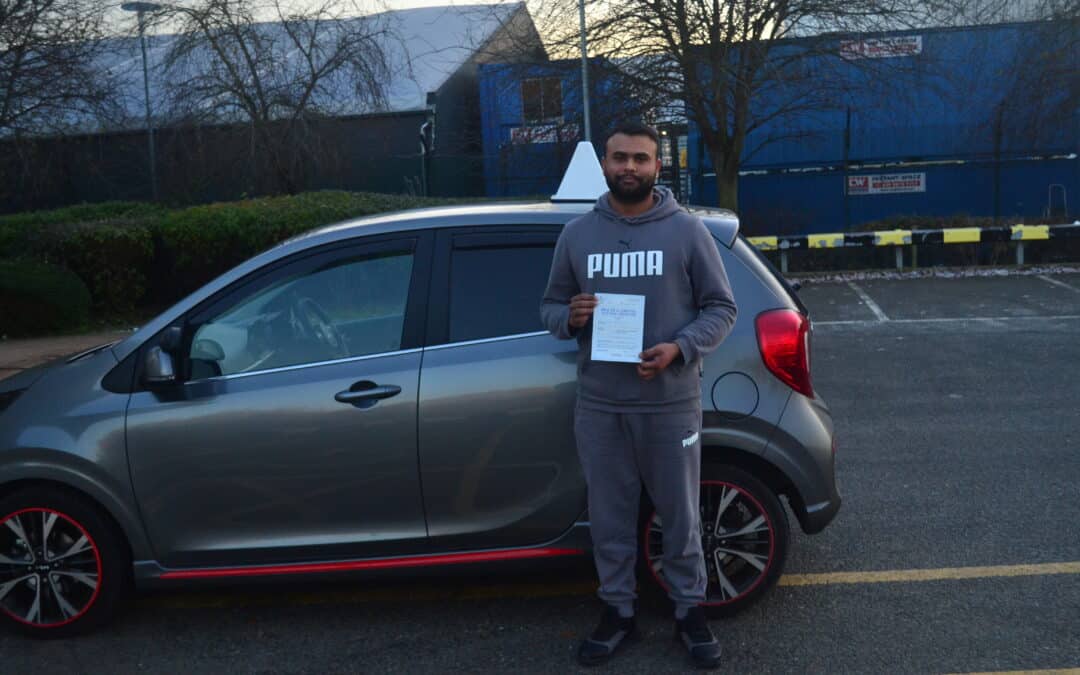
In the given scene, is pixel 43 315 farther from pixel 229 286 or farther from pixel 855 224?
pixel 855 224

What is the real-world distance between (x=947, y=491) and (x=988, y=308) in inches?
308

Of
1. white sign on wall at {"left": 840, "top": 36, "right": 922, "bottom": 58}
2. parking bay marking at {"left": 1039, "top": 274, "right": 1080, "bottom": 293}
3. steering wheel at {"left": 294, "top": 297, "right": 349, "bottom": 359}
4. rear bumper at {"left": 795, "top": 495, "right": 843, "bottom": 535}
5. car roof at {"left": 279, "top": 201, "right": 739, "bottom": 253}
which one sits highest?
white sign on wall at {"left": 840, "top": 36, "right": 922, "bottom": 58}

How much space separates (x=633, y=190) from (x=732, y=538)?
1506 mm

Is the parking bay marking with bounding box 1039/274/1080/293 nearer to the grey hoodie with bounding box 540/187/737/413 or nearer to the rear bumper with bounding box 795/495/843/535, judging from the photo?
the rear bumper with bounding box 795/495/843/535

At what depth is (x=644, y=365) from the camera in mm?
3834

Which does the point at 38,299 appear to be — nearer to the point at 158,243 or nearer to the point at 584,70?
the point at 158,243

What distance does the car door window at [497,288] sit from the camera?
4469mm

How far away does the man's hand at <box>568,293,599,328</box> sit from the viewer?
3.89m

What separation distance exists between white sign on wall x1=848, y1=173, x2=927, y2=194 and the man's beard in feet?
58.1

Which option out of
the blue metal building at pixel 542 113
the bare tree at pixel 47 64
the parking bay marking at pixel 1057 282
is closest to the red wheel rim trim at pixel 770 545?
the parking bay marking at pixel 1057 282

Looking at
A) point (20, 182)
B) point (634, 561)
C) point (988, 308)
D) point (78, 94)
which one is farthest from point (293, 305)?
point (20, 182)

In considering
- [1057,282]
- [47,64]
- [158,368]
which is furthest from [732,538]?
[47,64]

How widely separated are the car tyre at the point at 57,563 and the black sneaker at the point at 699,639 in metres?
2.29

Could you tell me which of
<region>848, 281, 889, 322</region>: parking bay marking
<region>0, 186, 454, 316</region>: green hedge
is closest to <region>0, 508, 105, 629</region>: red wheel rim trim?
<region>0, 186, 454, 316</region>: green hedge
